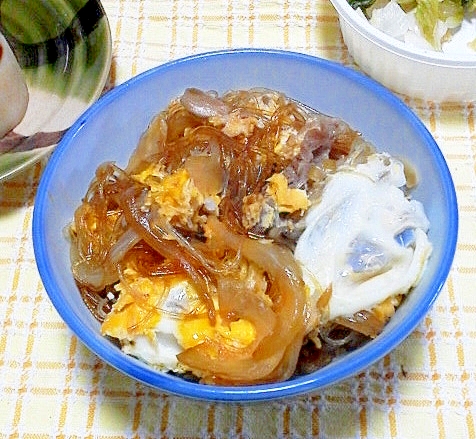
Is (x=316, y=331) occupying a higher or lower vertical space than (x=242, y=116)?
lower

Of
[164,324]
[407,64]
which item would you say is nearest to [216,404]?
[164,324]

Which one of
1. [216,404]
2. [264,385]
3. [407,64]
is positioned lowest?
[216,404]

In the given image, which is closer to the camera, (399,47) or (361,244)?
(361,244)

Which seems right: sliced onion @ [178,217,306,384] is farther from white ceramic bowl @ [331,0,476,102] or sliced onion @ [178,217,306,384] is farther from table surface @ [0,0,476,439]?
white ceramic bowl @ [331,0,476,102]

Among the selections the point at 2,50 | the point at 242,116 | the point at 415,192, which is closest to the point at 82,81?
the point at 2,50

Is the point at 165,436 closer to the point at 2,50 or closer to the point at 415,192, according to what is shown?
the point at 415,192

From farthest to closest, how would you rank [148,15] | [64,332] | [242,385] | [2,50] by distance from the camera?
[148,15]
[2,50]
[64,332]
[242,385]

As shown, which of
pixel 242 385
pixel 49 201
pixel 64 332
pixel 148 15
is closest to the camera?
pixel 242 385

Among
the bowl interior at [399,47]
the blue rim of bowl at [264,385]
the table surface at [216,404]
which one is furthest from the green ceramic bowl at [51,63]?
the bowl interior at [399,47]

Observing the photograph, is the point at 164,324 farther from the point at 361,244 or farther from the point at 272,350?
the point at 361,244
